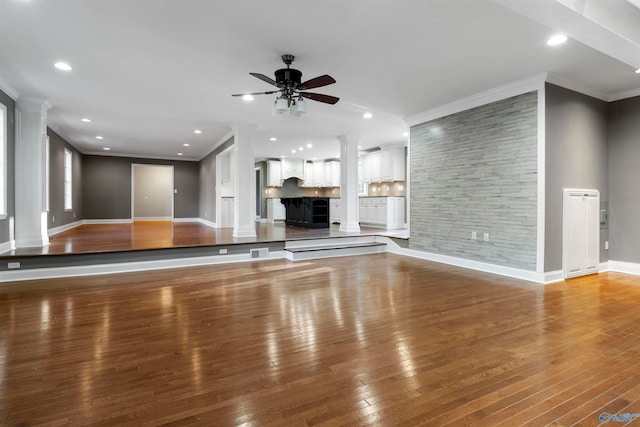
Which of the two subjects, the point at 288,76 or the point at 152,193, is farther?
the point at 152,193

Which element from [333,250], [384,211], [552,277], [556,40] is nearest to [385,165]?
[384,211]

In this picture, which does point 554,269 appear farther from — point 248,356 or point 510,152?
point 248,356

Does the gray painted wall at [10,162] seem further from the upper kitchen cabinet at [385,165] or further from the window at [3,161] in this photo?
the upper kitchen cabinet at [385,165]

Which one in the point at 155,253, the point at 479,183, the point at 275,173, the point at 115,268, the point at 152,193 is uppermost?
the point at 275,173

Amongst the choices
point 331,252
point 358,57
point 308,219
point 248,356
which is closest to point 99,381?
point 248,356

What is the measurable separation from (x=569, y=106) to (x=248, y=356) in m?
5.19

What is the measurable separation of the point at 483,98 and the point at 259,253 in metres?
4.59

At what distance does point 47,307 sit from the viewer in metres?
3.19

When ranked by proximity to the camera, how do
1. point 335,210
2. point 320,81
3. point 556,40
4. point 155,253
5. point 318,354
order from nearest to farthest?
point 318,354 < point 556,40 < point 320,81 < point 155,253 < point 335,210

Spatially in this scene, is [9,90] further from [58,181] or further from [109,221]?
[109,221]

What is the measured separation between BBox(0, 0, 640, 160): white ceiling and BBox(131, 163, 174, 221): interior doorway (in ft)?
26.9

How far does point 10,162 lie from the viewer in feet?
15.9

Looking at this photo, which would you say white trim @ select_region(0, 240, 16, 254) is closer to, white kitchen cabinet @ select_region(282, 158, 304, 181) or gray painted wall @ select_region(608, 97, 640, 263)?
white kitchen cabinet @ select_region(282, 158, 304, 181)

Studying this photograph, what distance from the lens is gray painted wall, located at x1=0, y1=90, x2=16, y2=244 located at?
4.71 m
